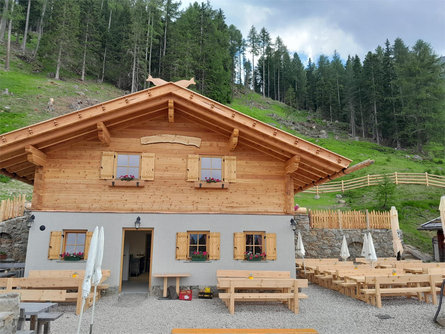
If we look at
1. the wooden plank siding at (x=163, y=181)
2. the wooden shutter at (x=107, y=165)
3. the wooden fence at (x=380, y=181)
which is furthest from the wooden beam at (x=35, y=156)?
the wooden fence at (x=380, y=181)

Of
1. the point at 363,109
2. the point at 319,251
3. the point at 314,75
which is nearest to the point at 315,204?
the point at 319,251

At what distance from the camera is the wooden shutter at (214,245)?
10203mm

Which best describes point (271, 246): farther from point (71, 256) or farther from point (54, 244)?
point (54, 244)

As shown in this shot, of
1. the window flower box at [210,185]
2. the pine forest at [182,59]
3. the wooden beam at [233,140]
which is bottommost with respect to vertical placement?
the window flower box at [210,185]

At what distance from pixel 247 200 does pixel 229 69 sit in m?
51.7

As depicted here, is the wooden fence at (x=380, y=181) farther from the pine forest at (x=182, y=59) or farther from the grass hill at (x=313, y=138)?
the pine forest at (x=182, y=59)

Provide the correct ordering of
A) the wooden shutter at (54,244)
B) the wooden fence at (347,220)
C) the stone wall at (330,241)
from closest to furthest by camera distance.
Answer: the wooden shutter at (54,244)
the stone wall at (330,241)
the wooden fence at (347,220)

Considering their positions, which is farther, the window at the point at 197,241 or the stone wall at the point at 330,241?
the stone wall at the point at 330,241

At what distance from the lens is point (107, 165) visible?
10.5 m

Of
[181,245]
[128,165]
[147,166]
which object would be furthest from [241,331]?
[128,165]

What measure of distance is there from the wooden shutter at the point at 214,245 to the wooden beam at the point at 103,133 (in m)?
4.68

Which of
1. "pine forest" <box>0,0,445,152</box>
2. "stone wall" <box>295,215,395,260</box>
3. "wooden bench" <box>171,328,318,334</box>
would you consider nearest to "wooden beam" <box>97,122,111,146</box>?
"wooden bench" <box>171,328,318,334</box>

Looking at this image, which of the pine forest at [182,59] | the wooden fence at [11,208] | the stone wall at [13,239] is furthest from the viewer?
the pine forest at [182,59]

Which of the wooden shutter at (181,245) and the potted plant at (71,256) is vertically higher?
the wooden shutter at (181,245)
